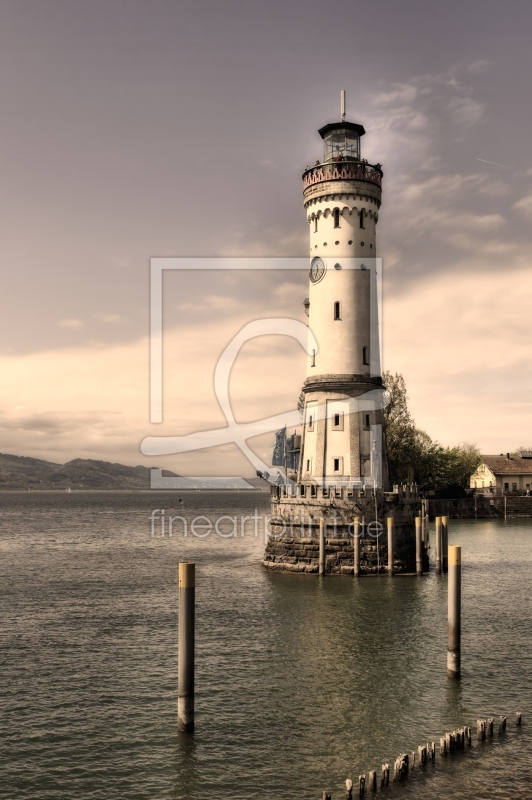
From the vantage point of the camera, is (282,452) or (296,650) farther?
(282,452)

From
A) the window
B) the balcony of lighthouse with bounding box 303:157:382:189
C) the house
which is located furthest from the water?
the house

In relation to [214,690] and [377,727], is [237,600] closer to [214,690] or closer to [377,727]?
[214,690]

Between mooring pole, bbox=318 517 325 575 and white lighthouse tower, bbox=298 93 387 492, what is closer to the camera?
mooring pole, bbox=318 517 325 575

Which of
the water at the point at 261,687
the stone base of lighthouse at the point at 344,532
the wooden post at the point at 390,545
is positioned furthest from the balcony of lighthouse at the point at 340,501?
the water at the point at 261,687

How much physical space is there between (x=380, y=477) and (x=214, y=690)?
89.2ft

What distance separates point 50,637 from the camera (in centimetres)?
3241

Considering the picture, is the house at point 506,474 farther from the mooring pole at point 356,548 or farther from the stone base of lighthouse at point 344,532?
the mooring pole at point 356,548

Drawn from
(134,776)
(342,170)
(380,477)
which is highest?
(342,170)

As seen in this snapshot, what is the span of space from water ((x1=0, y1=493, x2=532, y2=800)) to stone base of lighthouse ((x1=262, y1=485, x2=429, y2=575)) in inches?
56.2

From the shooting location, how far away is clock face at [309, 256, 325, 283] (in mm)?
50494

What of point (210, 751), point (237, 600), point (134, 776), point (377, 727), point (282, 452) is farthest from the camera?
point (282, 452)

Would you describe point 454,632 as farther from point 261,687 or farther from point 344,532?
point 344,532

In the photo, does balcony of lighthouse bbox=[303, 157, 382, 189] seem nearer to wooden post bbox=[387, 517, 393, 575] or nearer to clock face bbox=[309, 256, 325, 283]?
clock face bbox=[309, 256, 325, 283]

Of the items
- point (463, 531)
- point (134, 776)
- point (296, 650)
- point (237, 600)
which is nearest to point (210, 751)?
point (134, 776)
